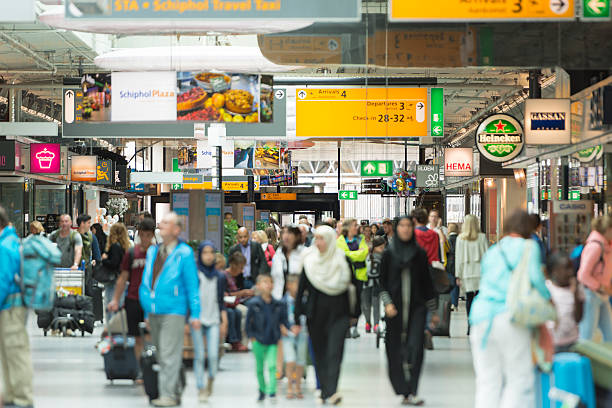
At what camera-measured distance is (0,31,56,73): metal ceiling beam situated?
2112cm

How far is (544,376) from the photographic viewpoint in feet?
22.2

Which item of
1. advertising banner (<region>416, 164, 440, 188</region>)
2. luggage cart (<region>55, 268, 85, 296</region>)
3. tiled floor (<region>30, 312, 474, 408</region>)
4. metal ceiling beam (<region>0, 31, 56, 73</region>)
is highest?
metal ceiling beam (<region>0, 31, 56, 73</region>)

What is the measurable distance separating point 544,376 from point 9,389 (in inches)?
167

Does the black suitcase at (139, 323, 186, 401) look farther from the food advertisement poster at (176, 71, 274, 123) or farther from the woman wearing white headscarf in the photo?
the food advertisement poster at (176, 71, 274, 123)

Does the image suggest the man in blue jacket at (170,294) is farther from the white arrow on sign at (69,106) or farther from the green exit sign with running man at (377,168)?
the green exit sign with running man at (377,168)

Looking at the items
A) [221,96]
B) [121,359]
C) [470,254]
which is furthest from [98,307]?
[121,359]

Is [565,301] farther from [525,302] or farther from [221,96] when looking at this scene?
[221,96]

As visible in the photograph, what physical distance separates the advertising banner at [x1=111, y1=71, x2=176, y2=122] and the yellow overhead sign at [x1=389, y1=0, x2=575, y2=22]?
5672 mm

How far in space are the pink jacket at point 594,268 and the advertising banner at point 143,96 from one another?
6.65m

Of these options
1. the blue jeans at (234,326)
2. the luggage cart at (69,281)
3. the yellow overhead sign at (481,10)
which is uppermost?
the yellow overhead sign at (481,10)

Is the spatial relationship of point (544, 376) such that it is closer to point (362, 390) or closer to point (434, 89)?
point (362, 390)

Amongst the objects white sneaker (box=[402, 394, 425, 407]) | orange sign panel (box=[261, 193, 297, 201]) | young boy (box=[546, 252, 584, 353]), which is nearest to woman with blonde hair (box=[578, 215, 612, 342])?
young boy (box=[546, 252, 584, 353])

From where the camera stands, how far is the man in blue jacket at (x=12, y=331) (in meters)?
7.99

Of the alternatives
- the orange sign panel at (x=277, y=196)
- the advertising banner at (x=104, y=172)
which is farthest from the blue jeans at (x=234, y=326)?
the orange sign panel at (x=277, y=196)
